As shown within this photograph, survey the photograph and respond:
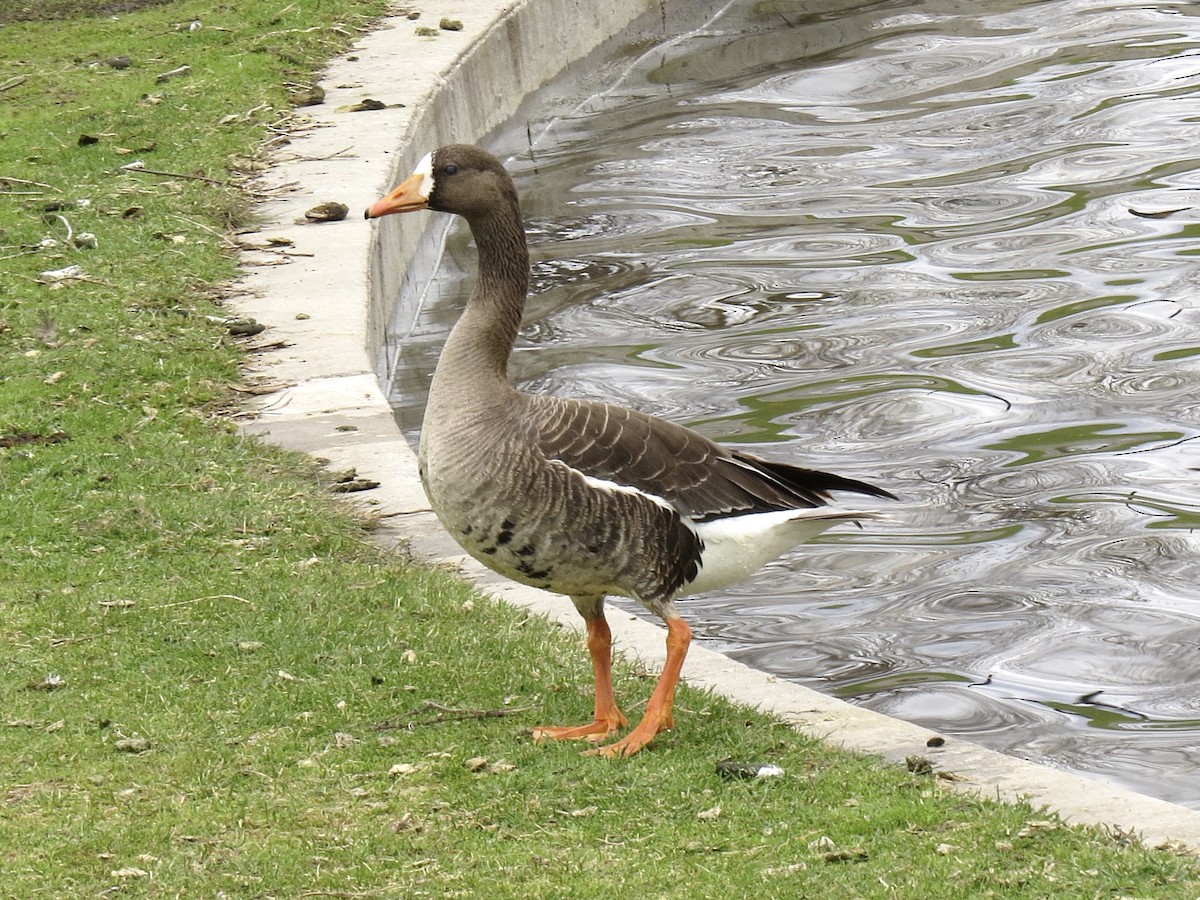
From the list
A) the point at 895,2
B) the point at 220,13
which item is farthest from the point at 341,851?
the point at 895,2

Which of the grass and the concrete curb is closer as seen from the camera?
the grass

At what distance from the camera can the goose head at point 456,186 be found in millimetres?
5750

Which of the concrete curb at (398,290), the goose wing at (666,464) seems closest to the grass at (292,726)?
the concrete curb at (398,290)

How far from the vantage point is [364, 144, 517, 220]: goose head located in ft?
18.9

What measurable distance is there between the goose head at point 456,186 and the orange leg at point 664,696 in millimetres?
1500

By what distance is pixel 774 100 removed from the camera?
661 inches

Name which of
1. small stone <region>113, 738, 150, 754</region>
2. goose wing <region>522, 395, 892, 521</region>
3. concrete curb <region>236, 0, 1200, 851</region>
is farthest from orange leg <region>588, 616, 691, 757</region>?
small stone <region>113, 738, 150, 754</region>

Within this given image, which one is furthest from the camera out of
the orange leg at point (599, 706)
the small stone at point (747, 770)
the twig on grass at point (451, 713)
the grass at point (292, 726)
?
the twig on grass at point (451, 713)

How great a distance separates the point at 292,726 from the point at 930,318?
6.80m

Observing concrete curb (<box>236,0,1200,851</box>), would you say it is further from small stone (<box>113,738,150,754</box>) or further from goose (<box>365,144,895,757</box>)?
small stone (<box>113,738,150,754</box>)

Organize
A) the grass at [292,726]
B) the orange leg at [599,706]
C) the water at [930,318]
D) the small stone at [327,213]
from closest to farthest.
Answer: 1. the grass at [292,726]
2. the orange leg at [599,706]
3. the water at [930,318]
4. the small stone at [327,213]

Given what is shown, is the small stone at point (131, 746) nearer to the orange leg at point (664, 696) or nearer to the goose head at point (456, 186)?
the orange leg at point (664, 696)

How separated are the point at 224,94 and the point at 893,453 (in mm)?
6603

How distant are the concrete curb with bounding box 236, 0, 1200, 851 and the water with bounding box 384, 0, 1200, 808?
59 centimetres
